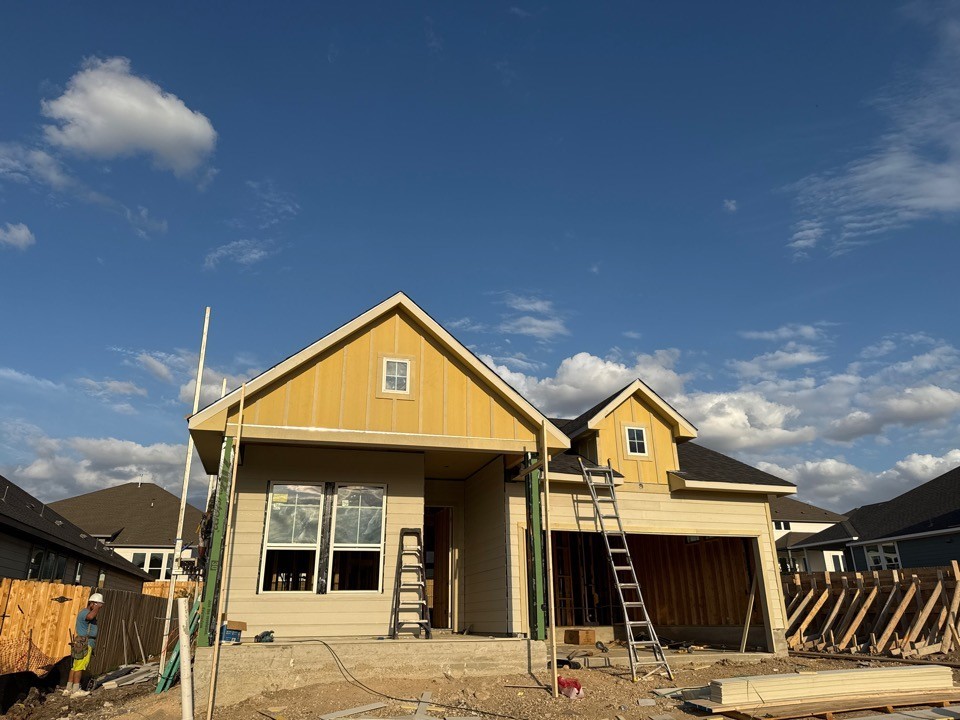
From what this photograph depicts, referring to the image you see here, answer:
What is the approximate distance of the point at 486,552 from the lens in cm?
1426

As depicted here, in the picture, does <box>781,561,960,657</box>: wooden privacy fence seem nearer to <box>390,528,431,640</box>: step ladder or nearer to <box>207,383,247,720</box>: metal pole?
<box>390,528,431,640</box>: step ladder

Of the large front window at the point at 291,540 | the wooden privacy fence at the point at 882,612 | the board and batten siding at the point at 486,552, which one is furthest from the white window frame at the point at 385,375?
the wooden privacy fence at the point at 882,612

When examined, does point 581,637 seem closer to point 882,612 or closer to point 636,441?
point 636,441

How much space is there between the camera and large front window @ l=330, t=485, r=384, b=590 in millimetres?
12367

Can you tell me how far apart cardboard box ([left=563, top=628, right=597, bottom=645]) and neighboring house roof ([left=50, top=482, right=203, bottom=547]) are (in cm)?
2684

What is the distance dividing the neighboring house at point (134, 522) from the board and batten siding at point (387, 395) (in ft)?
93.0

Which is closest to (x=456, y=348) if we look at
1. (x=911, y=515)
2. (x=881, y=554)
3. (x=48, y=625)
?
(x=48, y=625)

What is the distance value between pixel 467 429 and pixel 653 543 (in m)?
9.47

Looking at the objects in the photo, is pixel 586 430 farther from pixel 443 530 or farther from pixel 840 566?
pixel 840 566

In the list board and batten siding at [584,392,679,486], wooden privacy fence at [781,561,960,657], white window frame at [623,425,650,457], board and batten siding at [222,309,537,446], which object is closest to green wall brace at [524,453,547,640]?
board and batten siding at [222,309,537,446]

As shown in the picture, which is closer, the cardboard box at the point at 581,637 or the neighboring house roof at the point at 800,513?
the cardboard box at the point at 581,637

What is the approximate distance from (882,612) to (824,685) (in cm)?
778

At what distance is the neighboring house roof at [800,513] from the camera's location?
2024 inches

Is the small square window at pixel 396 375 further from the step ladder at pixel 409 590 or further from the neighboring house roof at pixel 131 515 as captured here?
the neighboring house roof at pixel 131 515
